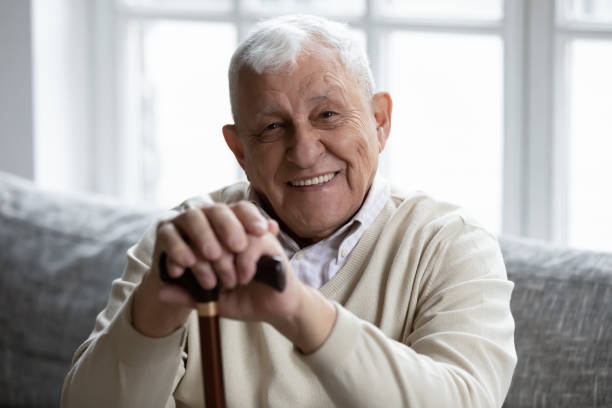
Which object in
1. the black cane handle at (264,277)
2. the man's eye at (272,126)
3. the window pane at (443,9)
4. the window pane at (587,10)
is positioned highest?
the window pane at (443,9)

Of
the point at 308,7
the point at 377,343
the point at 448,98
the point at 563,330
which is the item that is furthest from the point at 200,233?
the point at 308,7

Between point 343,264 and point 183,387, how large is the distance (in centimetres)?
35

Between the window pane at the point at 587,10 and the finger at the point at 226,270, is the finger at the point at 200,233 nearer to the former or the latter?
the finger at the point at 226,270

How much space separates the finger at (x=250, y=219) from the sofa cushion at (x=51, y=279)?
3.70ft

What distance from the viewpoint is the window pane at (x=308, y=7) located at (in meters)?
2.79

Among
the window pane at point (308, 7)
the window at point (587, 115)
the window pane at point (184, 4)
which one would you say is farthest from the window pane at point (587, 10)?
the window pane at point (184, 4)

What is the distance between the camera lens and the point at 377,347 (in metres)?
1.18

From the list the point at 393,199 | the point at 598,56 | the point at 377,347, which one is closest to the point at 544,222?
the point at 598,56

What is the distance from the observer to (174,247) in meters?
1.06

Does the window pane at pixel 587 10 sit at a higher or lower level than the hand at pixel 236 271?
higher

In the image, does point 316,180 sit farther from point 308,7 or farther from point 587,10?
point 308,7

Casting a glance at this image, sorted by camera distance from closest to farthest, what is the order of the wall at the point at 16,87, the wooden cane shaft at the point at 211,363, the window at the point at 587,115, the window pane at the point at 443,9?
the wooden cane shaft at the point at 211,363, the window at the point at 587,115, the window pane at the point at 443,9, the wall at the point at 16,87

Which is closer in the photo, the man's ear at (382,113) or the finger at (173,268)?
the finger at (173,268)

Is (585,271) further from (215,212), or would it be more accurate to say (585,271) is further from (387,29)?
(387,29)
